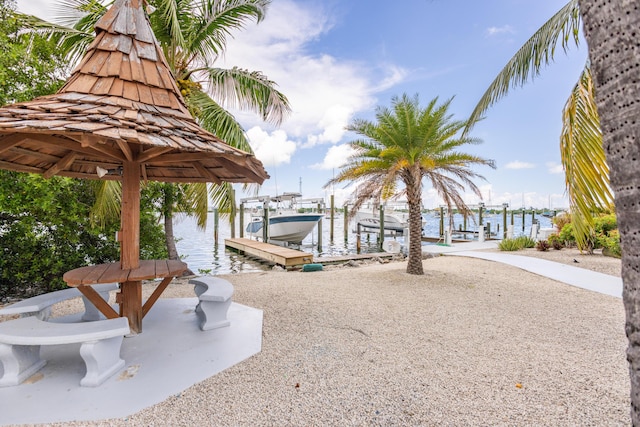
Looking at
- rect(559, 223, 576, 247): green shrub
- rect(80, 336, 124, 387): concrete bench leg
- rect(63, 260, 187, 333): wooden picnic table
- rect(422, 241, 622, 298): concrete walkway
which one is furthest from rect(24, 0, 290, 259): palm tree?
rect(559, 223, 576, 247): green shrub

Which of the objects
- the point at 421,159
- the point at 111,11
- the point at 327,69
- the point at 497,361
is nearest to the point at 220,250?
the point at 327,69

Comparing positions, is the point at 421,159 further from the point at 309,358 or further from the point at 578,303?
the point at 309,358

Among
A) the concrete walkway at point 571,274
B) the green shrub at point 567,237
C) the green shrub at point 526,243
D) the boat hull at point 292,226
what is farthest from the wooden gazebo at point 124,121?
the boat hull at point 292,226

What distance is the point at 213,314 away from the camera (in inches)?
160

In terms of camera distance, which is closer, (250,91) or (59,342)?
(59,342)

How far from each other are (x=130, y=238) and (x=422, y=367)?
3.67m

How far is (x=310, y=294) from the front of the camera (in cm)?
643

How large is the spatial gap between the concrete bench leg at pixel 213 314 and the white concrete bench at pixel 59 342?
3.73 ft

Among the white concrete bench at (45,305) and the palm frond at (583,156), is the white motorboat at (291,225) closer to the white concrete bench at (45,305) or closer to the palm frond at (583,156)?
the white concrete bench at (45,305)

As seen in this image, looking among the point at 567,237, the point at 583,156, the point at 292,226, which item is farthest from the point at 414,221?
the point at 292,226

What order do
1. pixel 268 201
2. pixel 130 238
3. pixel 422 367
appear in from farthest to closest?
pixel 268 201, pixel 130 238, pixel 422 367

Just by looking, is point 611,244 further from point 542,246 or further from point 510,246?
point 510,246

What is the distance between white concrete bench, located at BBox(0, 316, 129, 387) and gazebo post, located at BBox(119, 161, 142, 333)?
0.86 meters

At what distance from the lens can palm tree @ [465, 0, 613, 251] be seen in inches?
166
